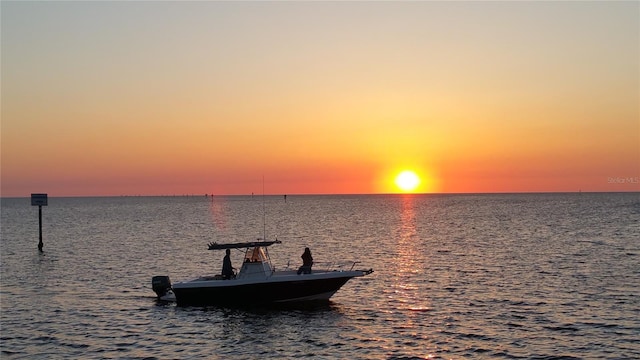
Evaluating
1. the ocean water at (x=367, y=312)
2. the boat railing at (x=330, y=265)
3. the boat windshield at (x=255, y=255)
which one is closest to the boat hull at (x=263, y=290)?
the ocean water at (x=367, y=312)

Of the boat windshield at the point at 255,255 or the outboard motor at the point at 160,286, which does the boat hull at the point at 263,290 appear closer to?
the boat windshield at the point at 255,255

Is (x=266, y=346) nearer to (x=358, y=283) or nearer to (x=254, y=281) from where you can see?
(x=254, y=281)

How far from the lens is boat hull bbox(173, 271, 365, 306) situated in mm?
32812

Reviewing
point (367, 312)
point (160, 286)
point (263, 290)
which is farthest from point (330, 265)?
point (367, 312)

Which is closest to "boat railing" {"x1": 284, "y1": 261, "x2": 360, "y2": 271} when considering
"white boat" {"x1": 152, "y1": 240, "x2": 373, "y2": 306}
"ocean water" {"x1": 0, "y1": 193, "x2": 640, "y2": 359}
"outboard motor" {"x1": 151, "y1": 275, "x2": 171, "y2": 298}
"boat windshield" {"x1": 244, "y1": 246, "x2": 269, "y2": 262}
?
"ocean water" {"x1": 0, "y1": 193, "x2": 640, "y2": 359}

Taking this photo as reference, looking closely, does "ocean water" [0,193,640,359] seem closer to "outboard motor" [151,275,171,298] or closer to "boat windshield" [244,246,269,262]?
"outboard motor" [151,275,171,298]

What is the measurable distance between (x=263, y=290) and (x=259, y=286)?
0.31 meters

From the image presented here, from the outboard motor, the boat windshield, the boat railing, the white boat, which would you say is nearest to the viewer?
the white boat

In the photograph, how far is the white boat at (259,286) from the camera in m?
32.8

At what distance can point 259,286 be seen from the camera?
32781 mm

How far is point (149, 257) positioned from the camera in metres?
57.7

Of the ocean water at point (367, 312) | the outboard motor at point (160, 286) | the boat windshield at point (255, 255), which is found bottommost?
the ocean water at point (367, 312)

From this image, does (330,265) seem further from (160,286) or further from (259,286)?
(259,286)

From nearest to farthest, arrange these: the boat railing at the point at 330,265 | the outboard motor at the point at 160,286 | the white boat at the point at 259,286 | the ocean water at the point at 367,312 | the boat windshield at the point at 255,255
A: the ocean water at the point at 367,312 → the white boat at the point at 259,286 → the boat windshield at the point at 255,255 → the outboard motor at the point at 160,286 → the boat railing at the point at 330,265
